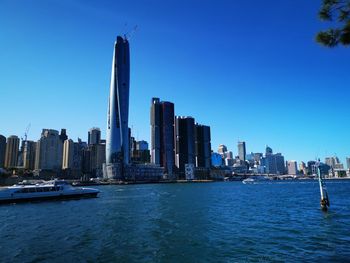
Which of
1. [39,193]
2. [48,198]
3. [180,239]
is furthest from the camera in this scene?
[48,198]

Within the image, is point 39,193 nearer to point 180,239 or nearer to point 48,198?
point 48,198

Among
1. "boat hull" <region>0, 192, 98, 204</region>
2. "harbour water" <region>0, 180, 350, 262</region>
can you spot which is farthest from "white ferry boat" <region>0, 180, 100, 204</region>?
"harbour water" <region>0, 180, 350, 262</region>

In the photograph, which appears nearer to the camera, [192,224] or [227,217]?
[192,224]

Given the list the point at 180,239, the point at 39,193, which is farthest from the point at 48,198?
the point at 180,239

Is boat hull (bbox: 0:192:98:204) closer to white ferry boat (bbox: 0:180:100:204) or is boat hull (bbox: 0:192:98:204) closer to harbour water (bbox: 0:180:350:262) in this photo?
white ferry boat (bbox: 0:180:100:204)

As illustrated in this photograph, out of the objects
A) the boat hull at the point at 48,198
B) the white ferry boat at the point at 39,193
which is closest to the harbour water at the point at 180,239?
the boat hull at the point at 48,198

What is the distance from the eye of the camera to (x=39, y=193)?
87250 millimetres

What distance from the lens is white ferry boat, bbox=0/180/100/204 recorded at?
8288 cm

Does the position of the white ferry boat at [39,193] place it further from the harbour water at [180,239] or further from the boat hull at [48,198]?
the harbour water at [180,239]

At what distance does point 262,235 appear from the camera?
111 ft

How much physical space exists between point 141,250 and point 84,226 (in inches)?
657

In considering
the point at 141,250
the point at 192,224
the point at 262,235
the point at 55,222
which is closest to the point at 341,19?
the point at 141,250

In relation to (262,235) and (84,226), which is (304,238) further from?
(84,226)

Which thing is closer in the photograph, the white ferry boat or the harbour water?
the harbour water
